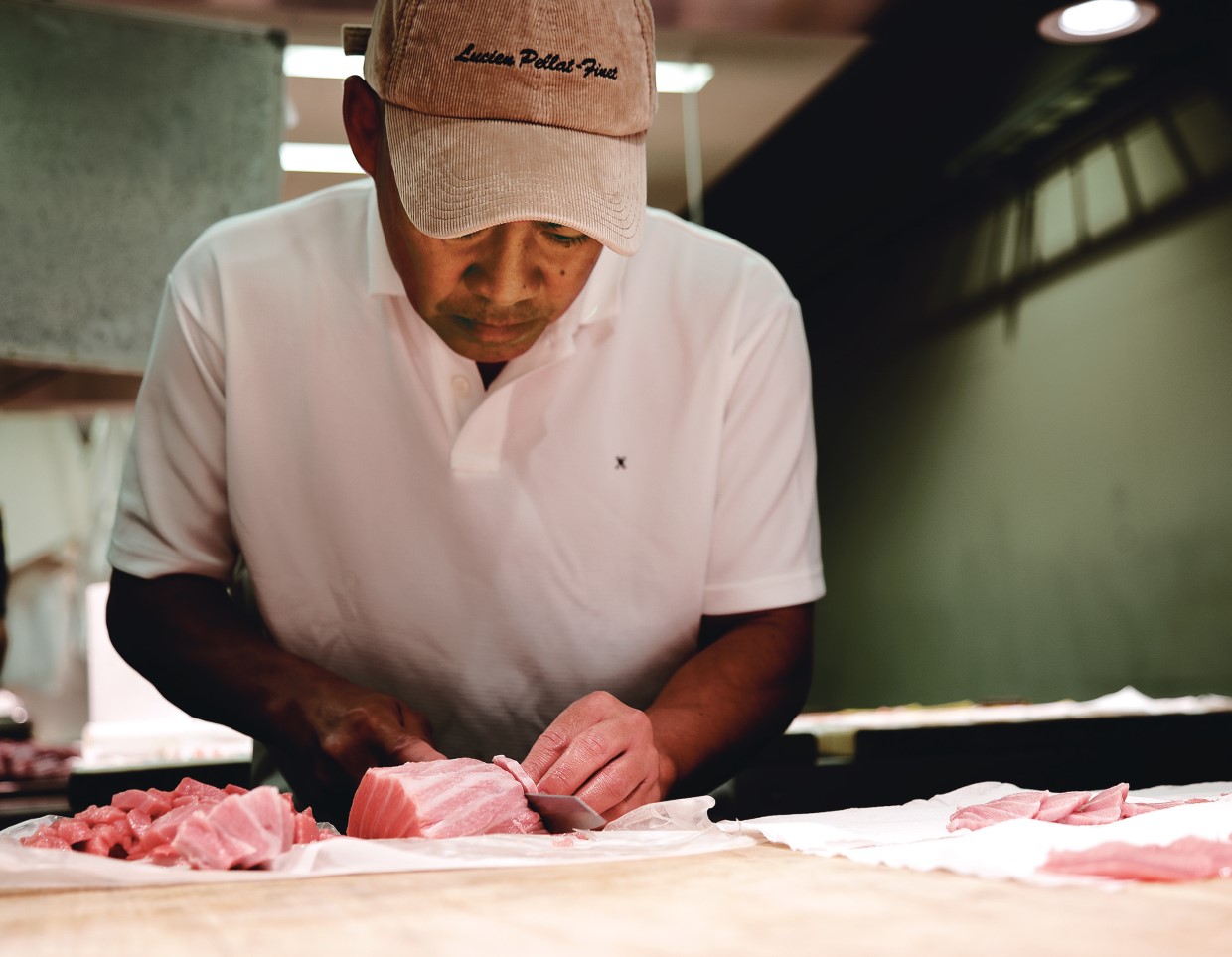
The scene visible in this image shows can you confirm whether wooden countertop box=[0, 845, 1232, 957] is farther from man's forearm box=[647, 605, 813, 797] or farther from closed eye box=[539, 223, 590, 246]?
closed eye box=[539, 223, 590, 246]

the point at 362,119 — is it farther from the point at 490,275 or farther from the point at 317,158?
the point at 317,158

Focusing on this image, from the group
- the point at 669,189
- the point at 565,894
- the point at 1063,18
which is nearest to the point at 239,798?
the point at 565,894

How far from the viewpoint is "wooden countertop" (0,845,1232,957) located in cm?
95

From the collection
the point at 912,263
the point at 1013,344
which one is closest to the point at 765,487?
the point at 1013,344

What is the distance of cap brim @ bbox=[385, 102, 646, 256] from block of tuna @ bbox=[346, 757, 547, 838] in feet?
2.11

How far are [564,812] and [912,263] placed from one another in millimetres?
5517

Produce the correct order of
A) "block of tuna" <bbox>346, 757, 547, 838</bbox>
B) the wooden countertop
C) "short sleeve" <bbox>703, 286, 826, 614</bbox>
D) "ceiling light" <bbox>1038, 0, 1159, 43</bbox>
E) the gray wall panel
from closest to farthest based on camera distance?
the wooden countertop
"block of tuna" <bbox>346, 757, 547, 838</bbox>
"short sleeve" <bbox>703, 286, 826, 614</bbox>
the gray wall panel
"ceiling light" <bbox>1038, 0, 1159, 43</bbox>

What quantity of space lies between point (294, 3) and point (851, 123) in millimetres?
3348

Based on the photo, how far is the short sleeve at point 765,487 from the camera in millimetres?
2086

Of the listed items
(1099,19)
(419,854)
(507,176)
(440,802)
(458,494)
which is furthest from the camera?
(1099,19)

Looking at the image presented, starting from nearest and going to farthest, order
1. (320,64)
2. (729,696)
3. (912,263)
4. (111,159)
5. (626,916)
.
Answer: (626,916) → (729,696) → (111,159) → (320,64) → (912,263)

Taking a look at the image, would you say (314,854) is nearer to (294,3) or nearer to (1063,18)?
(294,3)

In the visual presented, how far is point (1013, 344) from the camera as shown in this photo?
565 cm

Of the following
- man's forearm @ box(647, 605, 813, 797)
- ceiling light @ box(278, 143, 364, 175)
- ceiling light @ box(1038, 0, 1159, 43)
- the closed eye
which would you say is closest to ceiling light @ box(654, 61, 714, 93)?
ceiling light @ box(278, 143, 364, 175)
